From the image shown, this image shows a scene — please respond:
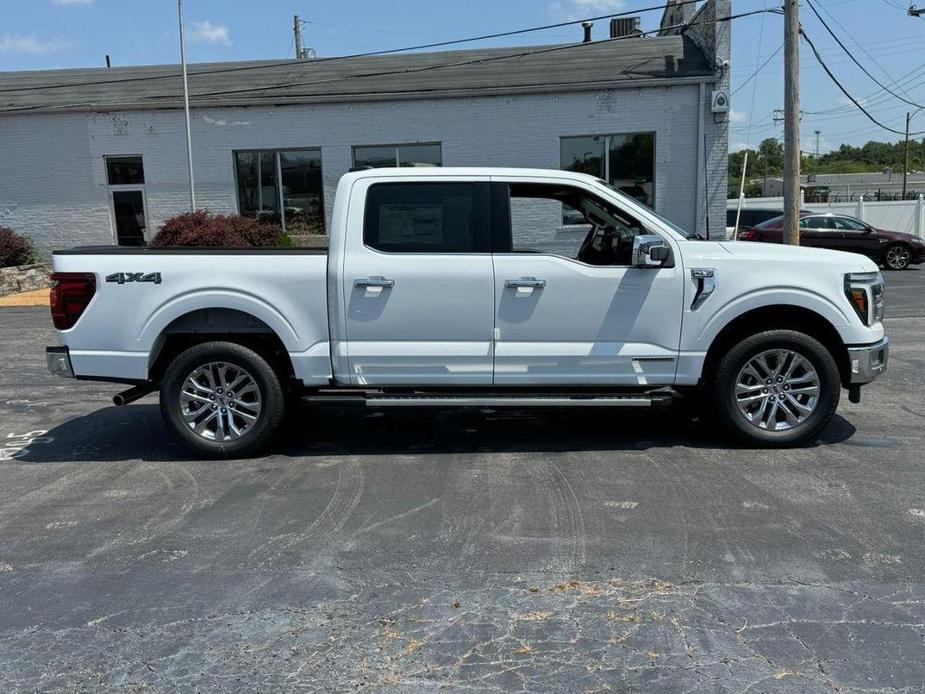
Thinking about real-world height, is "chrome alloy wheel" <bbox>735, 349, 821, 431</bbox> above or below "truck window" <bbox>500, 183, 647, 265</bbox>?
below

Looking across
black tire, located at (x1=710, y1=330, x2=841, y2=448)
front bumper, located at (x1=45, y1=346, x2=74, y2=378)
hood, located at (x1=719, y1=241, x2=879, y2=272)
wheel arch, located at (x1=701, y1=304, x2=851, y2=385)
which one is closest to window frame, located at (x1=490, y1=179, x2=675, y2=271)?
hood, located at (x1=719, y1=241, x2=879, y2=272)

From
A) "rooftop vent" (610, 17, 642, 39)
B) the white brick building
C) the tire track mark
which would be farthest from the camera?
"rooftop vent" (610, 17, 642, 39)

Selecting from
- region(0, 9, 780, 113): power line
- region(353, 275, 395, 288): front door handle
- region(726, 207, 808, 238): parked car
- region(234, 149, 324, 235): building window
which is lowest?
region(353, 275, 395, 288): front door handle

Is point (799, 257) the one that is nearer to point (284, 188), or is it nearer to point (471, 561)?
point (471, 561)

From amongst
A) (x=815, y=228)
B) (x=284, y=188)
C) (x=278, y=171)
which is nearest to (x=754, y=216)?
(x=815, y=228)

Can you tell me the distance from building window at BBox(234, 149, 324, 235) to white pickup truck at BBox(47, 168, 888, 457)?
15.6 m

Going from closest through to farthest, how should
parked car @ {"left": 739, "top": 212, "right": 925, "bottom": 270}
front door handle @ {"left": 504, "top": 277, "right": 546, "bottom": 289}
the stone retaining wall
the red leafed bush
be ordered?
front door handle @ {"left": 504, "top": 277, "right": 546, "bottom": 289} → the red leafed bush → the stone retaining wall → parked car @ {"left": 739, "top": 212, "right": 925, "bottom": 270}

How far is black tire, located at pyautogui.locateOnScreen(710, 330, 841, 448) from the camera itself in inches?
239

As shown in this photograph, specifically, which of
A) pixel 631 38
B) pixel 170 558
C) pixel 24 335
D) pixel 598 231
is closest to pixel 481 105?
pixel 631 38

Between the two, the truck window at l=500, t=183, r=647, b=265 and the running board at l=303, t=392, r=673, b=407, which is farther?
the truck window at l=500, t=183, r=647, b=265

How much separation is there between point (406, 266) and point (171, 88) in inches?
748

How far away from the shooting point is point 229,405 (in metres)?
6.26

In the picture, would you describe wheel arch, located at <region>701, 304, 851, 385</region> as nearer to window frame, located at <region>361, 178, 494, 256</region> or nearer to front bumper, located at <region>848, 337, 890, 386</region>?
front bumper, located at <region>848, 337, 890, 386</region>

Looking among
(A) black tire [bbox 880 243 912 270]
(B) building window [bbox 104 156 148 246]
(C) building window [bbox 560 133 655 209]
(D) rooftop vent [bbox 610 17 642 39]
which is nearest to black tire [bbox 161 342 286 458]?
(C) building window [bbox 560 133 655 209]
